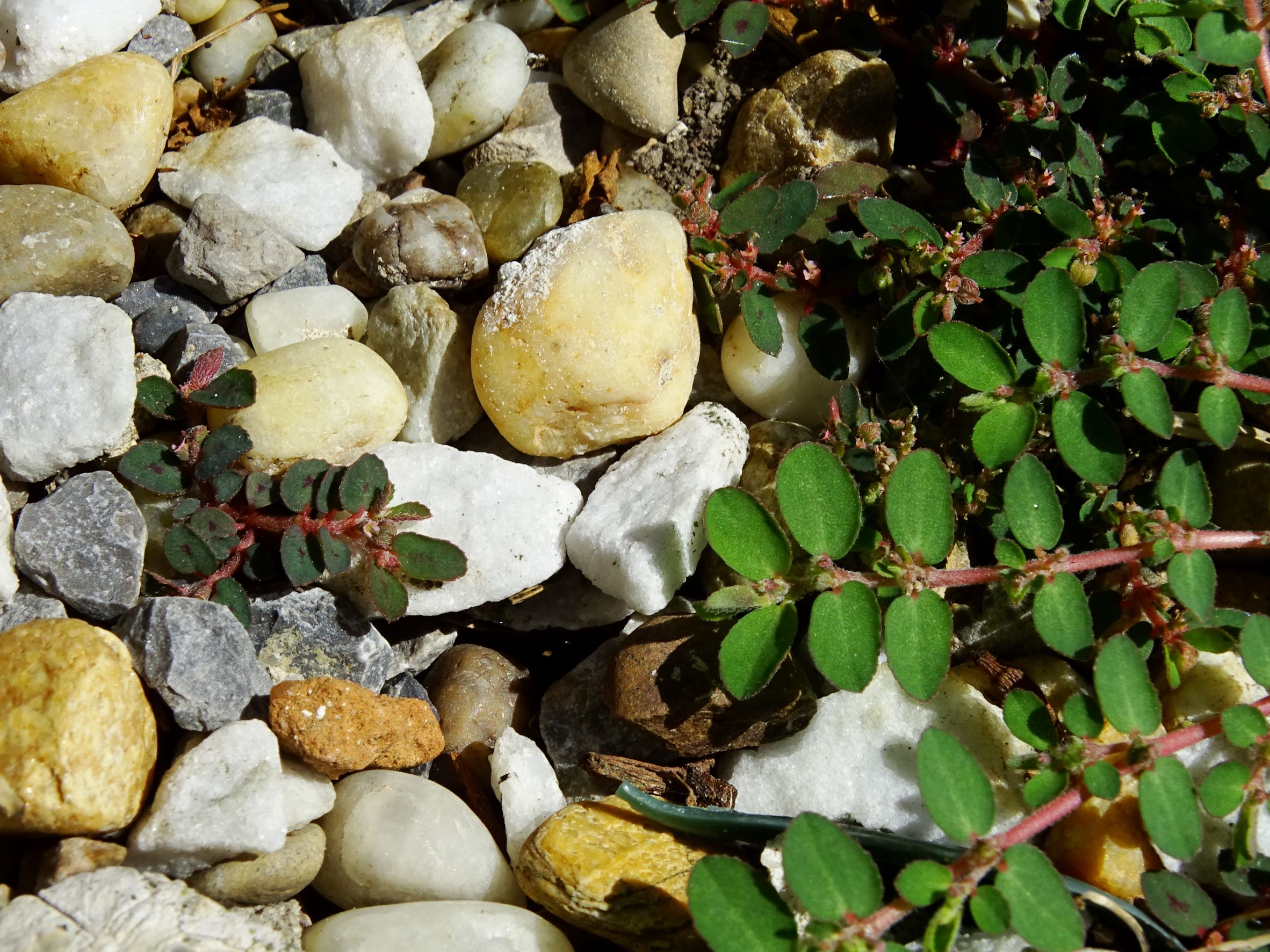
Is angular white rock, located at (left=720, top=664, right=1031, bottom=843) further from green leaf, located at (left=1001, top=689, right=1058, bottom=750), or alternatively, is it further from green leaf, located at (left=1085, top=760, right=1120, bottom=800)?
green leaf, located at (left=1085, top=760, right=1120, bottom=800)

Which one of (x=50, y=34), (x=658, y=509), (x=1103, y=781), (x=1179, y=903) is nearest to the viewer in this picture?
(x=1103, y=781)

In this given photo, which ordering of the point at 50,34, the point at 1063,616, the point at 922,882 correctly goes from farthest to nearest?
the point at 50,34, the point at 1063,616, the point at 922,882

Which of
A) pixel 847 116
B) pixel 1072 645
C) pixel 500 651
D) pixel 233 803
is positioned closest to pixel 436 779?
pixel 500 651

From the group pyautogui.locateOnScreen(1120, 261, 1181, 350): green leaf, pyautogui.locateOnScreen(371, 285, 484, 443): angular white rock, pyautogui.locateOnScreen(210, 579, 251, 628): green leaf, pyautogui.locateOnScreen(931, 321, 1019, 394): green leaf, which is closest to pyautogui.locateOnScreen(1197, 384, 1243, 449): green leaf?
pyautogui.locateOnScreen(1120, 261, 1181, 350): green leaf

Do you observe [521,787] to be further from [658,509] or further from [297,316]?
[297,316]

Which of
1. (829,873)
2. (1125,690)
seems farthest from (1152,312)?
(829,873)

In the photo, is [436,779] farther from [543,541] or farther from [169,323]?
[169,323]

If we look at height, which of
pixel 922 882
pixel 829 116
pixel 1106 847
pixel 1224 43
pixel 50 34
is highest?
pixel 1224 43
